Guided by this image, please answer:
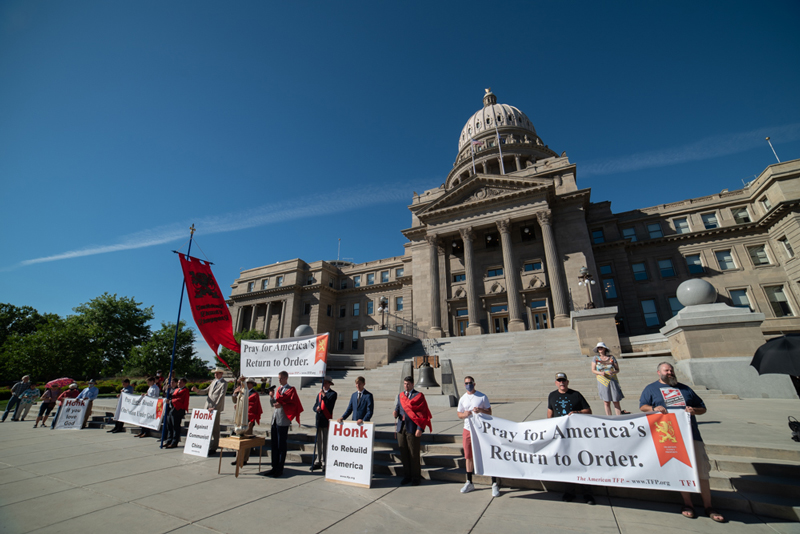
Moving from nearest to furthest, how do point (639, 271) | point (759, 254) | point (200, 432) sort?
point (200, 432), point (759, 254), point (639, 271)

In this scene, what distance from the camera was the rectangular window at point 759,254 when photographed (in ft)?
105

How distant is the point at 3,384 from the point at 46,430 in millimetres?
40732

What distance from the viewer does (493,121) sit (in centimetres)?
6078

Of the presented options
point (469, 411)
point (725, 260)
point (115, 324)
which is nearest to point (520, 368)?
point (469, 411)

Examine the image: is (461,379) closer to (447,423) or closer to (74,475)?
(447,423)

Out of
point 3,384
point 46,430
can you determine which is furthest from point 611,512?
point 3,384

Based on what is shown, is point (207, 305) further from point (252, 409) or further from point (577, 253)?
point (577, 253)

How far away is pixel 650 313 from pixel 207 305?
3936 centimetres

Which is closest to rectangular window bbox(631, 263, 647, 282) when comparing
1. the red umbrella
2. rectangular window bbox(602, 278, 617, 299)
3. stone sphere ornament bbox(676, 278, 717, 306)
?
rectangular window bbox(602, 278, 617, 299)

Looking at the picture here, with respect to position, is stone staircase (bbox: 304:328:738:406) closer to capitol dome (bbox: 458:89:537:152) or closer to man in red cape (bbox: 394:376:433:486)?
man in red cape (bbox: 394:376:433:486)

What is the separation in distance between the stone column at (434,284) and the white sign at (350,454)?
79.3 feet

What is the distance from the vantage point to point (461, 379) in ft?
62.4

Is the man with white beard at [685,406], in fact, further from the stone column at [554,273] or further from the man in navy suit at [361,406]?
the stone column at [554,273]

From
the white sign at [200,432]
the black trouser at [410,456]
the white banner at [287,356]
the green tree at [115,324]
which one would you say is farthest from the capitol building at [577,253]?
the green tree at [115,324]
